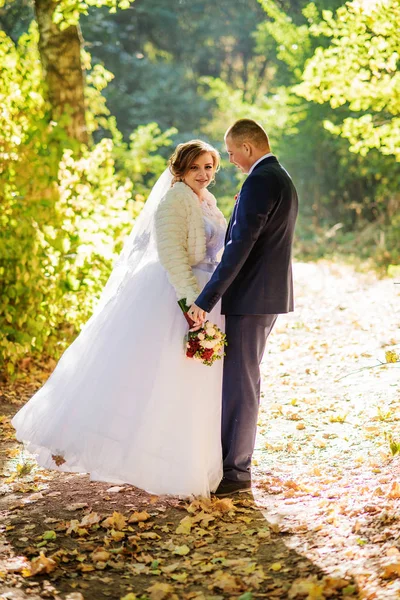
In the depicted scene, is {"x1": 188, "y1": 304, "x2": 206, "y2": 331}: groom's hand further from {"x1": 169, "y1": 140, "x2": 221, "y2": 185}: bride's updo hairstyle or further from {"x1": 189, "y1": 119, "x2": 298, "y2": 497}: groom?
{"x1": 169, "y1": 140, "x2": 221, "y2": 185}: bride's updo hairstyle

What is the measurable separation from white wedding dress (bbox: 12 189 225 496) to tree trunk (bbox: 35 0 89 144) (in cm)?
444

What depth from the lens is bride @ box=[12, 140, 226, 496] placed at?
4395mm

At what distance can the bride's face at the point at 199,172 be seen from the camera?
4.52 metres

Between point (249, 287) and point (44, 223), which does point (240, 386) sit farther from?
point (44, 223)

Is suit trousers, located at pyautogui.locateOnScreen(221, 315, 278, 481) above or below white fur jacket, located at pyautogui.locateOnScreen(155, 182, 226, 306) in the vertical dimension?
below

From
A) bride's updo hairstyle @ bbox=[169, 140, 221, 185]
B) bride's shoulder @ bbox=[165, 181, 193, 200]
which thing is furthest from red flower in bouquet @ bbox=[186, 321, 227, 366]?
bride's updo hairstyle @ bbox=[169, 140, 221, 185]

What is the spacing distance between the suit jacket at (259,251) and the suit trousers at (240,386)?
0.12 metres

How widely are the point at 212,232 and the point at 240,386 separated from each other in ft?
3.13

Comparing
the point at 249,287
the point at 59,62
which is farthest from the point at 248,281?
the point at 59,62

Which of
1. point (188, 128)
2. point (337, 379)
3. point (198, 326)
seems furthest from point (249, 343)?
point (188, 128)

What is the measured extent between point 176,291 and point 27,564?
168 centimetres

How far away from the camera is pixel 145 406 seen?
4.45 m

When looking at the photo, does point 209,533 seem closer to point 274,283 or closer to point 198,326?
point 198,326

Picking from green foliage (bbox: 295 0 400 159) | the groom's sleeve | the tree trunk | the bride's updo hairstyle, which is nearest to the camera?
the groom's sleeve
